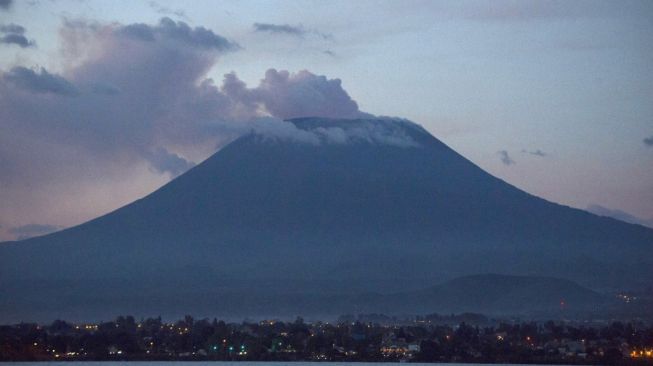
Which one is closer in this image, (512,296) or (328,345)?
(328,345)

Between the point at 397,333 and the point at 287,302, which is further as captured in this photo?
the point at 287,302

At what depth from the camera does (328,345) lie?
270ft

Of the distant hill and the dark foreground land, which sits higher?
the distant hill

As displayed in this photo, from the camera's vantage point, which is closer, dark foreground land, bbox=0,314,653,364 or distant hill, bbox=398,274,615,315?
dark foreground land, bbox=0,314,653,364

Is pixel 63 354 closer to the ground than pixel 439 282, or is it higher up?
closer to the ground

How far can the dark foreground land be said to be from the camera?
7912cm

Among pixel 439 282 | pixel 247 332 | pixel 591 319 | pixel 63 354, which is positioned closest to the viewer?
pixel 63 354

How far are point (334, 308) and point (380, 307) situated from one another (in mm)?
4957

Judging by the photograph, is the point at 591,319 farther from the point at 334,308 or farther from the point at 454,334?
the point at 454,334

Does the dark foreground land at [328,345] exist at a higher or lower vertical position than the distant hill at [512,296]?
lower

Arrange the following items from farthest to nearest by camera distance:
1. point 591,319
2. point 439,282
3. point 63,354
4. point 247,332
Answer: point 439,282 < point 591,319 < point 247,332 < point 63,354

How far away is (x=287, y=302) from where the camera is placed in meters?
128

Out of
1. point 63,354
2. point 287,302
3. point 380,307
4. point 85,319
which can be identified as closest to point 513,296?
point 380,307

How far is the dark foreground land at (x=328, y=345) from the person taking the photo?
79.1 m
